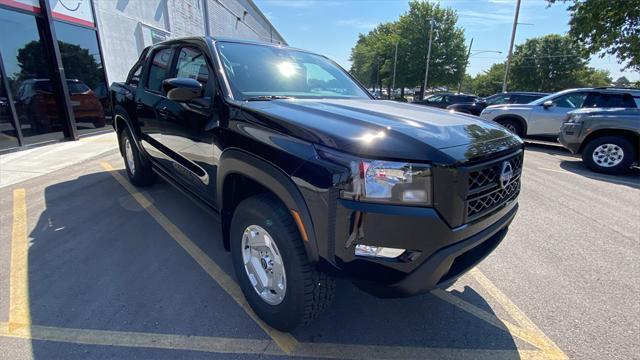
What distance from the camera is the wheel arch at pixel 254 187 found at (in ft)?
5.81

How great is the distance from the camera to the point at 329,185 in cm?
164

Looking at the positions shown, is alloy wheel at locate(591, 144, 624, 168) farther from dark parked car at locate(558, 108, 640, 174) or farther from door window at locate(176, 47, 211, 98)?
door window at locate(176, 47, 211, 98)

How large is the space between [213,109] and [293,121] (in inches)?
34.7

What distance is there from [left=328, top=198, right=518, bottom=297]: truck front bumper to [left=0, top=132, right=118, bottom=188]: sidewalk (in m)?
5.94

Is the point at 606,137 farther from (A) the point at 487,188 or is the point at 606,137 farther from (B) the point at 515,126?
(A) the point at 487,188

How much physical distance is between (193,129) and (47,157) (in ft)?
19.7

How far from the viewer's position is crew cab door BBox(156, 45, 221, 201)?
2.57 m

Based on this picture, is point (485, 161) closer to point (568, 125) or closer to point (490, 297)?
point (490, 297)

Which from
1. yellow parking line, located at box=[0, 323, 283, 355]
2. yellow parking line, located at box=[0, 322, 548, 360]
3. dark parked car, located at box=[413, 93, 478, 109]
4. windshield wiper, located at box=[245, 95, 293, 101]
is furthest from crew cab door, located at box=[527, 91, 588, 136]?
yellow parking line, located at box=[0, 323, 283, 355]

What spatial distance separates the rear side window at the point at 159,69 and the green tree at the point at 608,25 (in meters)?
19.1

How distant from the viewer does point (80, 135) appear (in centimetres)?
898

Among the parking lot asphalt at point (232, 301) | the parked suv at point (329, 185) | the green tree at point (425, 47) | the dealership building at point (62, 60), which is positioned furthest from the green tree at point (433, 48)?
the parked suv at point (329, 185)

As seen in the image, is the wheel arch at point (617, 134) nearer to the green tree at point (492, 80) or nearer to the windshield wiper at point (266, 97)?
the windshield wiper at point (266, 97)

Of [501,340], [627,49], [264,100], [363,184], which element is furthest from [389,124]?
[627,49]
